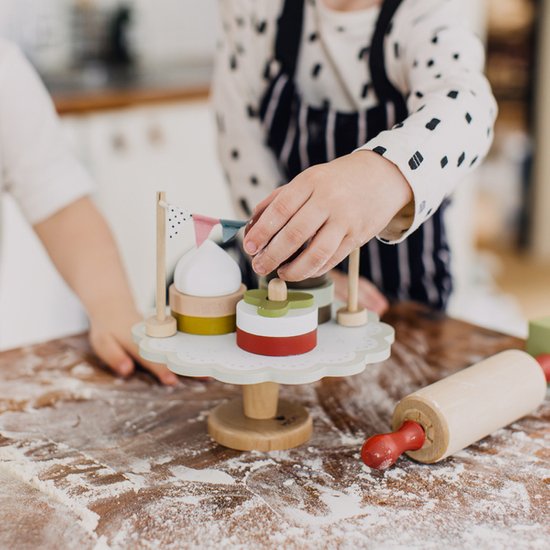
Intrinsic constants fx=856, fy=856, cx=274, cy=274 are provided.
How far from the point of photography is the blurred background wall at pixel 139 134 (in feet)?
7.59

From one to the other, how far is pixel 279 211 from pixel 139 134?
1.76 meters

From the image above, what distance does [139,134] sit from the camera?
2445 millimetres

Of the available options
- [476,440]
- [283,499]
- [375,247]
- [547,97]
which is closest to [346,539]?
[283,499]

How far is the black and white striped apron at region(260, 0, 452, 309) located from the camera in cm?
123

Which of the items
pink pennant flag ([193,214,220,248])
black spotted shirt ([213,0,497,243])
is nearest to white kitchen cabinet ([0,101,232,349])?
black spotted shirt ([213,0,497,243])

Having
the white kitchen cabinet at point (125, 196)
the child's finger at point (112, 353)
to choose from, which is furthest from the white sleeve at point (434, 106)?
the white kitchen cabinet at point (125, 196)

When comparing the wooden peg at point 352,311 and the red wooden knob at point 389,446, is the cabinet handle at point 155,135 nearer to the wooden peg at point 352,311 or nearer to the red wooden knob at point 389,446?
the wooden peg at point 352,311

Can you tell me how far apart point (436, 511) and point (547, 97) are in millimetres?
3398

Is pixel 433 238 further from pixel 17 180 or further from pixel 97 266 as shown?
pixel 17 180

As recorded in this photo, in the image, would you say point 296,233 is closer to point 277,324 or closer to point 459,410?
point 277,324

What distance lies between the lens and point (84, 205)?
4.06ft

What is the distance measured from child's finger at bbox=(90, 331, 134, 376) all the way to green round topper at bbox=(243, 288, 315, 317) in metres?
0.27

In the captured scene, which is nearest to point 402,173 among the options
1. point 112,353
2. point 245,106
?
point 112,353

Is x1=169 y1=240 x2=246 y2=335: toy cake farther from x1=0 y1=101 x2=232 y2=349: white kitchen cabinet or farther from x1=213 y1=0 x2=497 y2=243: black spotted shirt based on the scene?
x1=0 y1=101 x2=232 y2=349: white kitchen cabinet
